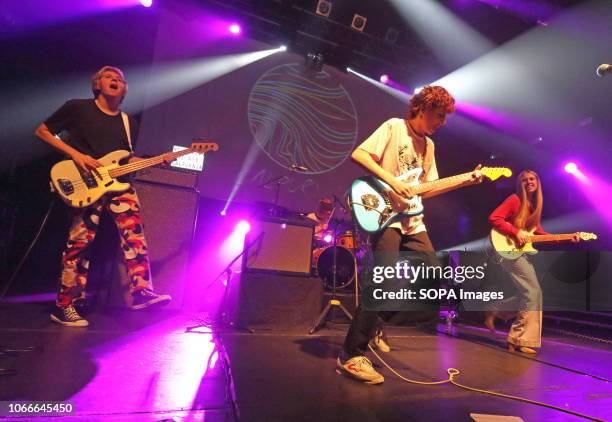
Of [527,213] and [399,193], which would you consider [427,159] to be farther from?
[527,213]

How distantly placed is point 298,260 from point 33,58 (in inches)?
181

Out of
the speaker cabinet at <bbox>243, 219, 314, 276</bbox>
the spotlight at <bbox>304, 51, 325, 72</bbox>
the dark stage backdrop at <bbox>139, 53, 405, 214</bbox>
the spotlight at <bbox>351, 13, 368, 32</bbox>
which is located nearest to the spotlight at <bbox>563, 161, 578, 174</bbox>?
the dark stage backdrop at <bbox>139, 53, 405, 214</bbox>

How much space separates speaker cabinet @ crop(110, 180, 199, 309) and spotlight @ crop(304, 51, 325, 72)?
4.14 meters

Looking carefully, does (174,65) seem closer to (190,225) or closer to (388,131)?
(190,225)

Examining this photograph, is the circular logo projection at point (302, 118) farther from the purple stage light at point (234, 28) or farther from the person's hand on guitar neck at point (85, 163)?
the person's hand on guitar neck at point (85, 163)

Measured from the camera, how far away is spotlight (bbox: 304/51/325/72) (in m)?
6.59

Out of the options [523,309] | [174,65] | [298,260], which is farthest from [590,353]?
[174,65]

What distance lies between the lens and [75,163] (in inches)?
112

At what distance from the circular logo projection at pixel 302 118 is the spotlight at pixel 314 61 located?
107mm

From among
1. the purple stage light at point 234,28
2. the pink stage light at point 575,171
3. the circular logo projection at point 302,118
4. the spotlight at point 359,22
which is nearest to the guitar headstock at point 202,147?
the circular logo projection at point 302,118

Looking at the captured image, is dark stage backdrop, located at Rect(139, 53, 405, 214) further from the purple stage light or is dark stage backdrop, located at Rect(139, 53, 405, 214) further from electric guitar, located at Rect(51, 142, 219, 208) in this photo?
electric guitar, located at Rect(51, 142, 219, 208)

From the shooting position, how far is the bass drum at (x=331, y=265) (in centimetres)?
468

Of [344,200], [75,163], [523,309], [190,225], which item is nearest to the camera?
[75,163]

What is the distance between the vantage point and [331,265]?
4.76 m
